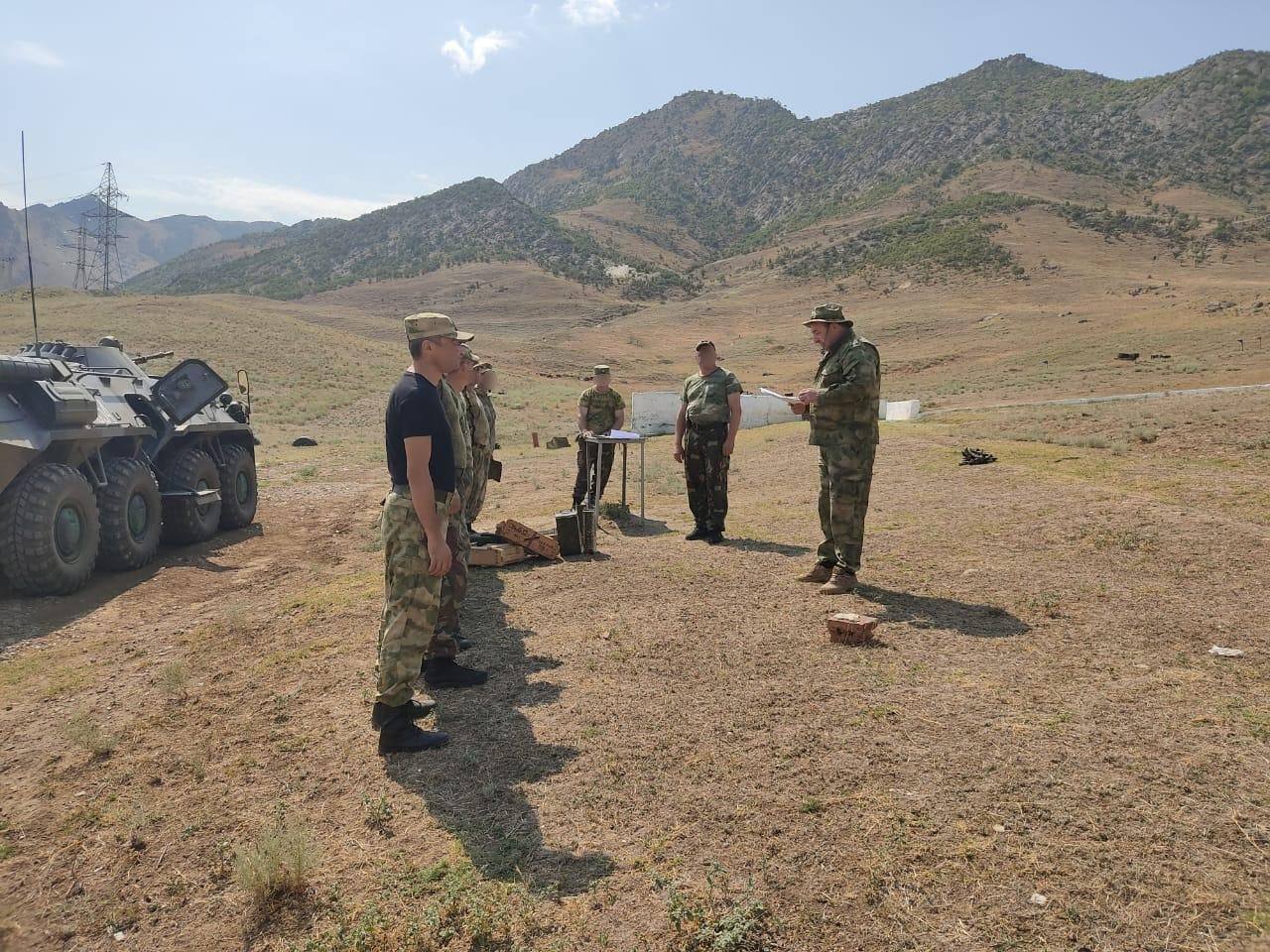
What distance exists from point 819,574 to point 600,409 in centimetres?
395

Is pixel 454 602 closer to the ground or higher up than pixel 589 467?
closer to the ground

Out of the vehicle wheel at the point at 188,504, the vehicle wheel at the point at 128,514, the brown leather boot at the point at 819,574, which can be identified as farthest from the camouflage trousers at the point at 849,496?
the vehicle wheel at the point at 188,504

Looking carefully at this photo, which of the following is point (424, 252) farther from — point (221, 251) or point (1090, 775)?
point (1090, 775)

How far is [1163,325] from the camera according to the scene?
3425 cm

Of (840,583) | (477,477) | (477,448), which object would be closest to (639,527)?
(477,477)

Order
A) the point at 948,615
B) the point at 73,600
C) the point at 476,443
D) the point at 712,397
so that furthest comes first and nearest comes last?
the point at 712,397 < the point at 73,600 < the point at 476,443 < the point at 948,615

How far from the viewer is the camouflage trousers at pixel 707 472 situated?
834 cm

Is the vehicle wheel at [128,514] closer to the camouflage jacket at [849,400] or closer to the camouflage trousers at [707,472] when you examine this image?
the camouflage trousers at [707,472]

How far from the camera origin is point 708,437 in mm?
8375

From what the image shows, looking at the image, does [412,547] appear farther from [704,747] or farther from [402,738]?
[704,747]

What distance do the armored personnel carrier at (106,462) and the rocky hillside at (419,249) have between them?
77.0 metres

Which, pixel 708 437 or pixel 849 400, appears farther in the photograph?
pixel 708 437

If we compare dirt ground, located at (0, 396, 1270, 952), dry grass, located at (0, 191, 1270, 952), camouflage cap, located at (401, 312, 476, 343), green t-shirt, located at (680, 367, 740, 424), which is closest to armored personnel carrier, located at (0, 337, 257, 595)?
dry grass, located at (0, 191, 1270, 952)

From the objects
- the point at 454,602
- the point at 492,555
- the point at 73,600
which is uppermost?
the point at 454,602
